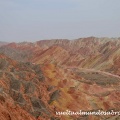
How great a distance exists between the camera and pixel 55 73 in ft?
227

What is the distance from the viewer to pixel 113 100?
57219 millimetres

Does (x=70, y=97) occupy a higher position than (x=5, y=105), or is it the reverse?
(x=5, y=105)

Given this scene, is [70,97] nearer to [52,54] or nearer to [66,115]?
[66,115]

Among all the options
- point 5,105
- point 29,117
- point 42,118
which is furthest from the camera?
point 42,118

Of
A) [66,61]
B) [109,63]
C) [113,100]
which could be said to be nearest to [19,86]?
[113,100]

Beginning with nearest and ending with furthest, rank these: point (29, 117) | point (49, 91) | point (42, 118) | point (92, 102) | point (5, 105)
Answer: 1. point (5, 105)
2. point (29, 117)
3. point (42, 118)
4. point (49, 91)
5. point (92, 102)

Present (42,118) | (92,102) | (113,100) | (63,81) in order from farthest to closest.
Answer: (63,81) → (113,100) → (92,102) → (42,118)

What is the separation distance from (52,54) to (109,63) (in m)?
30.0

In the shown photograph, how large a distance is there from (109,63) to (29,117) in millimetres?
88477

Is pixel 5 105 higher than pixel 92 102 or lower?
higher

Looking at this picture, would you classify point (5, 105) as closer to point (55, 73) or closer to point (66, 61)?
point (55, 73)

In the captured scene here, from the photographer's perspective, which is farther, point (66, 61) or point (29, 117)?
point (66, 61)

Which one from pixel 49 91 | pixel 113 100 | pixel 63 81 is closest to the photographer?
pixel 49 91

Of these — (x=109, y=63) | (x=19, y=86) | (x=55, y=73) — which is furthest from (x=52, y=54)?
(x=19, y=86)
